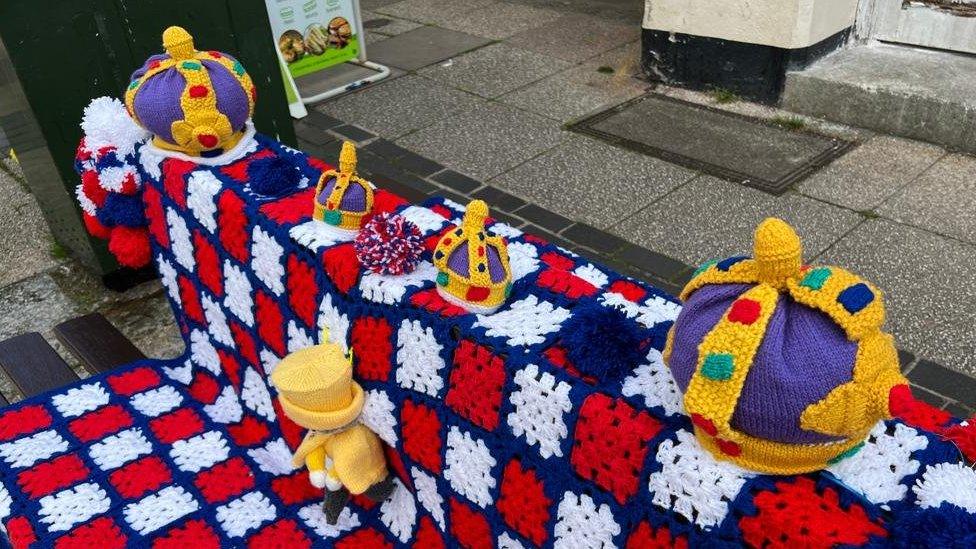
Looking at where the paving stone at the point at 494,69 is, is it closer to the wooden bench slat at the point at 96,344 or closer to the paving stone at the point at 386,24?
the paving stone at the point at 386,24

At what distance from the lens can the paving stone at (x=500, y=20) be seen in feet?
23.1

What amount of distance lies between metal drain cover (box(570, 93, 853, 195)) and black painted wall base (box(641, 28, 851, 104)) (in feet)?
0.87

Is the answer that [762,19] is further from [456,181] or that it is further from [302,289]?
[302,289]

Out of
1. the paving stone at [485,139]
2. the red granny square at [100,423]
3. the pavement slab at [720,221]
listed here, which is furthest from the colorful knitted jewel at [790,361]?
the paving stone at [485,139]

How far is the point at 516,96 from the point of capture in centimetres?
578

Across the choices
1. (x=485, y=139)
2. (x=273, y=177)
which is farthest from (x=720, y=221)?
(x=273, y=177)

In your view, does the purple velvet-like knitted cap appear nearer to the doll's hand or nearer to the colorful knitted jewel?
the colorful knitted jewel

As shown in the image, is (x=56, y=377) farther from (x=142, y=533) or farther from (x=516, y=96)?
(x=516, y=96)

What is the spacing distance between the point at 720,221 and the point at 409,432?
262 cm

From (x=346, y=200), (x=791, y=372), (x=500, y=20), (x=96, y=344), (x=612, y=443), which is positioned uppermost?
(x=791, y=372)

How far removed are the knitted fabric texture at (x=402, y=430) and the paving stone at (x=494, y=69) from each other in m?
3.32

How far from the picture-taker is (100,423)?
2764mm

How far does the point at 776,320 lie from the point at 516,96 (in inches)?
184

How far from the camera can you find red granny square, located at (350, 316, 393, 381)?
6.68 feet
